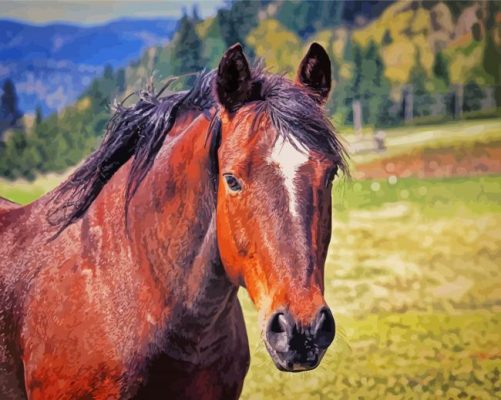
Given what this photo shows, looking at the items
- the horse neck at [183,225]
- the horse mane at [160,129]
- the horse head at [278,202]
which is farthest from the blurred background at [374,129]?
the horse head at [278,202]

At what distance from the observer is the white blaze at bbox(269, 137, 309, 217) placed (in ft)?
4.31

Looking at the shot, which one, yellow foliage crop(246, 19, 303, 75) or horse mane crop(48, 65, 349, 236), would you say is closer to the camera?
horse mane crop(48, 65, 349, 236)

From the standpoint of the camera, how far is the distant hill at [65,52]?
2621mm

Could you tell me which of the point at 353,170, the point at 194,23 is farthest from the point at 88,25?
the point at 353,170

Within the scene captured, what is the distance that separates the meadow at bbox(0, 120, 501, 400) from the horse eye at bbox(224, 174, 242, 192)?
1163mm

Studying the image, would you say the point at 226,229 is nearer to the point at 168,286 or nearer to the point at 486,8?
the point at 168,286

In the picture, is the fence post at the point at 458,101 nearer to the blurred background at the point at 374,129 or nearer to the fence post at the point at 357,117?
the blurred background at the point at 374,129

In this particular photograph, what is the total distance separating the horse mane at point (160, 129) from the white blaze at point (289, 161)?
23 mm

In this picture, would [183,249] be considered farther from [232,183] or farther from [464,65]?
[464,65]

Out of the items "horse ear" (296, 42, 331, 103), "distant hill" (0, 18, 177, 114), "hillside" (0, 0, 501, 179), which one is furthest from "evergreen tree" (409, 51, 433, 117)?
"horse ear" (296, 42, 331, 103)

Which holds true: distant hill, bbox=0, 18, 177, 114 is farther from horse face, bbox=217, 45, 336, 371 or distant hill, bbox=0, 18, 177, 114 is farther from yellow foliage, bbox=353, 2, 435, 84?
horse face, bbox=217, 45, 336, 371

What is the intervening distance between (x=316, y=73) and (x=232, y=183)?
39 cm

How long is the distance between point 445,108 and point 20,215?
1.86m

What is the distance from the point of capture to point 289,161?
1.33m
